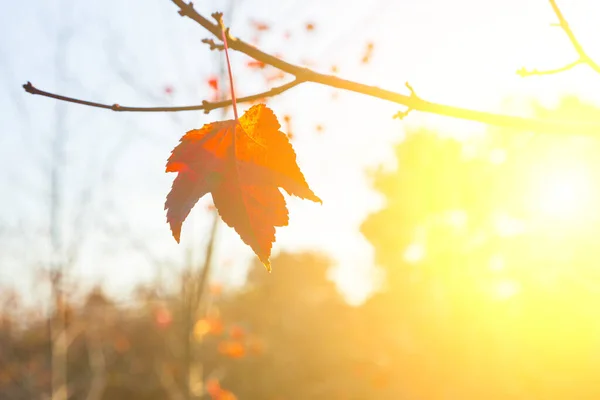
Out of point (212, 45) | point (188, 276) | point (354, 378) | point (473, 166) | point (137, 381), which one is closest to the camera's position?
point (212, 45)

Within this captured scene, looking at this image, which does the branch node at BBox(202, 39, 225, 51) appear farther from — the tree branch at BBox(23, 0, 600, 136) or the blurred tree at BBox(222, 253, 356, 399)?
the blurred tree at BBox(222, 253, 356, 399)

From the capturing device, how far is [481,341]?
1627 cm

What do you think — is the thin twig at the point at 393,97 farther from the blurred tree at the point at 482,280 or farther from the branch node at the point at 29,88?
the blurred tree at the point at 482,280

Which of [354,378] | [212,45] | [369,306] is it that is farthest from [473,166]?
[212,45]

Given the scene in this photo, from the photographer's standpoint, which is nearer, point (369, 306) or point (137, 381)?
point (137, 381)

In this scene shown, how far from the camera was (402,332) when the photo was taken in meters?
18.9

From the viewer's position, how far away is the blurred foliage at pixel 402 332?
13844 mm

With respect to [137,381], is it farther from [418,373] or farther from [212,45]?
[212,45]

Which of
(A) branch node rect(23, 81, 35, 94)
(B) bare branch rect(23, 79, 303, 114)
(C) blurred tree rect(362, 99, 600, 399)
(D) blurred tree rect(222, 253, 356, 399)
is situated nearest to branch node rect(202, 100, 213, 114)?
(B) bare branch rect(23, 79, 303, 114)

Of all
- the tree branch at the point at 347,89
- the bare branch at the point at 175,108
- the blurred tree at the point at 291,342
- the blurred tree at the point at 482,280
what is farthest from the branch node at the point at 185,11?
the blurred tree at the point at 291,342

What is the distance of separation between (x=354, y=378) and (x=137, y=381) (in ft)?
18.9

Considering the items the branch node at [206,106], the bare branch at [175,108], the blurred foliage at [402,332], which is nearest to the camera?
the bare branch at [175,108]

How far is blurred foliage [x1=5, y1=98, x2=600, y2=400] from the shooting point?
13.8m

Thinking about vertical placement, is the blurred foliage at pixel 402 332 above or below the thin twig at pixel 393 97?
above
